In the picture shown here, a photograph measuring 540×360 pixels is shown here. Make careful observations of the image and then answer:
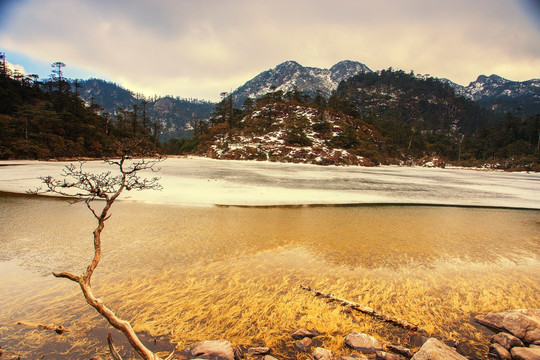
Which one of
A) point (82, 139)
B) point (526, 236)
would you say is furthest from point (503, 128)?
point (82, 139)

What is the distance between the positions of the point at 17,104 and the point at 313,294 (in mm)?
75141

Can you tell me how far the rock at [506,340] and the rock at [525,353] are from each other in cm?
22

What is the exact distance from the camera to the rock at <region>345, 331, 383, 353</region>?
4.40 metres

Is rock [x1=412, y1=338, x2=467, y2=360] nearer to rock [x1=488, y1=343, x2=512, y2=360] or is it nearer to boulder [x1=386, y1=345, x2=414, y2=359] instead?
boulder [x1=386, y1=345, x2=414, y2=359]

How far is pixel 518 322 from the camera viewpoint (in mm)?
4922

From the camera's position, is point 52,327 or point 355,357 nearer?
point 355,357

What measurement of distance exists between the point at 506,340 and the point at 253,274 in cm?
578

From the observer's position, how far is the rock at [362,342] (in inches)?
173

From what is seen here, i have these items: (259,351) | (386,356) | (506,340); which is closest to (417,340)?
(386,356)

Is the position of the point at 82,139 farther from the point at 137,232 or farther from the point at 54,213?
the point at 137,232

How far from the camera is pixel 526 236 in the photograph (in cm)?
1184

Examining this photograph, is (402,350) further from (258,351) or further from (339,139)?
(339,139)

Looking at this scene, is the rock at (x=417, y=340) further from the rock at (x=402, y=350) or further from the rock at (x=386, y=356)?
the rock at (x=386, y=356)

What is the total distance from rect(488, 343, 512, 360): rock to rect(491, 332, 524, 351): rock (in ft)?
0.42
